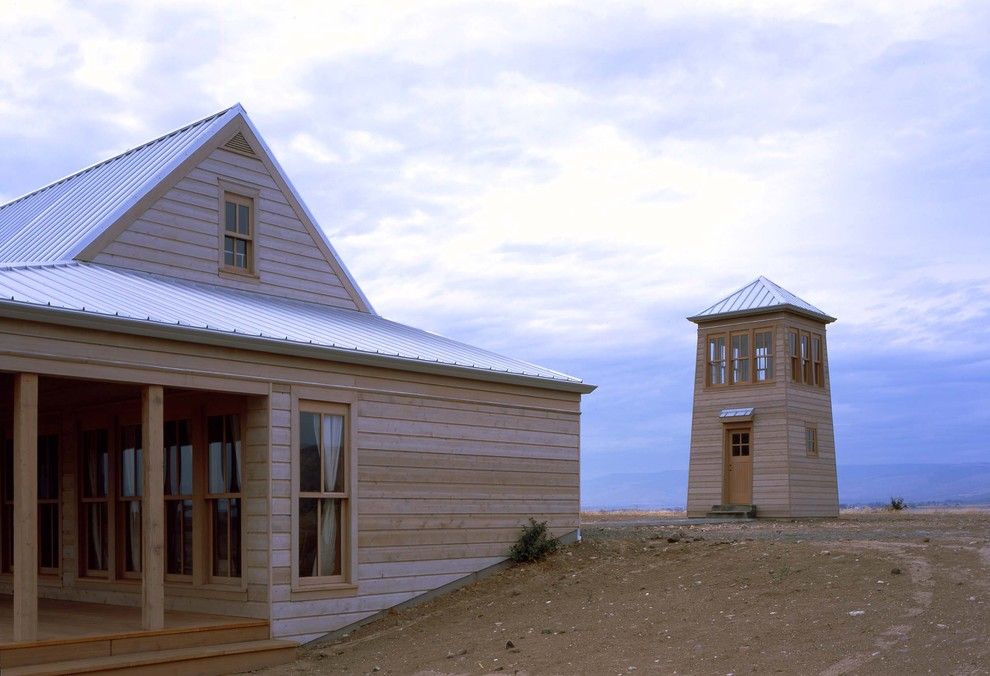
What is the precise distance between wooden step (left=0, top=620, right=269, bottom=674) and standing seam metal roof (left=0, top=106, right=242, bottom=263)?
5.74 metres

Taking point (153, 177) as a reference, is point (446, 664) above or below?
below

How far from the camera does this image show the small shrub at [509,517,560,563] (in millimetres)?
16047

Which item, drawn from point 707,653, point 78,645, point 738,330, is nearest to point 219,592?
point 78,645

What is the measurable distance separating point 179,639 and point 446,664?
287 cm

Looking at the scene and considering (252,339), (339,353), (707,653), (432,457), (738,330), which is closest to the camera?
(707,653)

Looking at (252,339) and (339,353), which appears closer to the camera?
(252,339)

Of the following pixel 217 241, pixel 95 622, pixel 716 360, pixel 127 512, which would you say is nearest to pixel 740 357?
A: pixel 716 360

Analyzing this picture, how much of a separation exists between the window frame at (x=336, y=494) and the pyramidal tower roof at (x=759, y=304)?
16.9 meters

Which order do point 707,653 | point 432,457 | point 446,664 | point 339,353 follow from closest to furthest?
point 707,653, point 446,664, point 339,353, point 432,457

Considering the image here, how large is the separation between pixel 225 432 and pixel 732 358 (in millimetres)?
18423

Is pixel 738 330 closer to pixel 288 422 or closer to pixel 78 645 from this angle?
pixel 288 422

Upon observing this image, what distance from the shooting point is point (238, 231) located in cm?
1725

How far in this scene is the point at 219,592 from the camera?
13.3m

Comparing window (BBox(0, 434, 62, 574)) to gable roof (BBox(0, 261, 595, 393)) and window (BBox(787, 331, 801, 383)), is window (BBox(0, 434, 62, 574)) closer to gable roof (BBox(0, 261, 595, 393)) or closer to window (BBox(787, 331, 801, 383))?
gable roof (BBox(0, 261, 595, 393))
